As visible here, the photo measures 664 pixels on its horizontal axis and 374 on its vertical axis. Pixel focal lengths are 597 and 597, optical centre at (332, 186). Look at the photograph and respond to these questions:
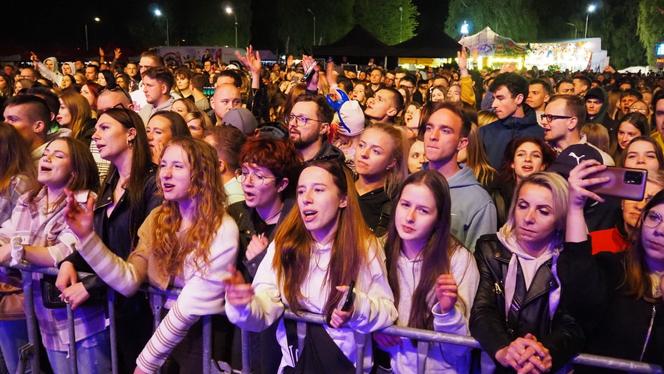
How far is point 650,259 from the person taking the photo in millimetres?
Result: 3146

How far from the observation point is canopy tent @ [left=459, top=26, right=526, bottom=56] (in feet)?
111

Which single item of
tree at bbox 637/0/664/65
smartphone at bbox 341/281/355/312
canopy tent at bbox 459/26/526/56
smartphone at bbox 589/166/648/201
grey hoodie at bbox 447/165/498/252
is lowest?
smartphone at bbox 341/281/355/312

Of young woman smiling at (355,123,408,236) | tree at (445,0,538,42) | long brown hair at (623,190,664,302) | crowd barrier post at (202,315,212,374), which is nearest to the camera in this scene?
long brown hair at (623,190,664,302)

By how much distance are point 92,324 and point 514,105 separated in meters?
5.16

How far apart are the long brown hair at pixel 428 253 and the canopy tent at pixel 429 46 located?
26.3m

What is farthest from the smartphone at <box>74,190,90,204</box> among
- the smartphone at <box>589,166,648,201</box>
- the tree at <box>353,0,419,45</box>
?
the tree at <box>353,0,419,45</box>

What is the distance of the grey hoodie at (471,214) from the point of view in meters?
4.08

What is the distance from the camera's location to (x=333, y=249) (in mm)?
3225

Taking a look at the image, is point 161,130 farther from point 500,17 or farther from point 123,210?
point 500,17

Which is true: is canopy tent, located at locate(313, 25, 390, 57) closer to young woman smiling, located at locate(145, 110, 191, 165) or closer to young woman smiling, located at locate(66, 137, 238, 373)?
young woman smiling, located at locate(145, 110, 191, 165)

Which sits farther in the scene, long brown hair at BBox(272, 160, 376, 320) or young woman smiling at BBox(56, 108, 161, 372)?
young woman smiling at BBox(56, 108, 161, 372)

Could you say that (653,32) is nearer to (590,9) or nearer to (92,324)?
(590,9)

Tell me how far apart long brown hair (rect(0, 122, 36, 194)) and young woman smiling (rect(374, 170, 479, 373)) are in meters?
2.72

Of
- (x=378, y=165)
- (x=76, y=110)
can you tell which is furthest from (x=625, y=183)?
(x=76, y=110)
